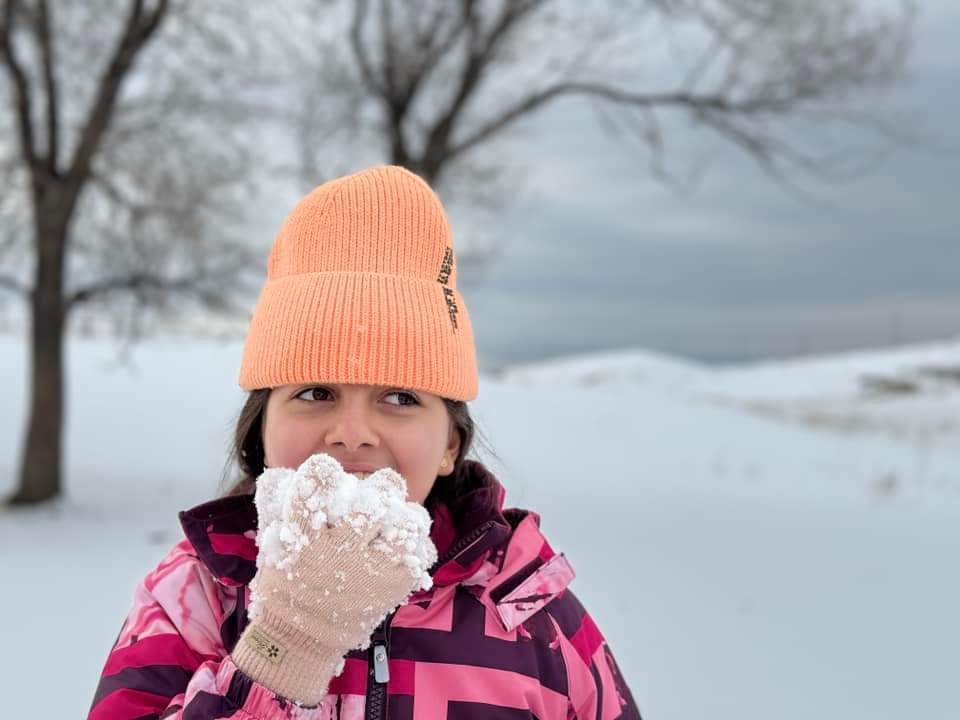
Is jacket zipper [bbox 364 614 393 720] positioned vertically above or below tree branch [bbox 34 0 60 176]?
below

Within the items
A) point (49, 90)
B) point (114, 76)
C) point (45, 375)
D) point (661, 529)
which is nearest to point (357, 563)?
point (661, 529)

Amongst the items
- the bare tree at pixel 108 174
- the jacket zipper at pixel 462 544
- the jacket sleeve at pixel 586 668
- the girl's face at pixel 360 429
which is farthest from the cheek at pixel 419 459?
the bare tree at pixel 108 174

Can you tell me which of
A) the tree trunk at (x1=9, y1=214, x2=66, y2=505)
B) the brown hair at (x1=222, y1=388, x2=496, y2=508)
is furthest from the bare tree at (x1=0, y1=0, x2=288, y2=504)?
the brown hair at (x1=222, y1=388, x2=496, y2=508)

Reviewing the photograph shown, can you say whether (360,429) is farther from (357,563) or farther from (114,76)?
(114,76)

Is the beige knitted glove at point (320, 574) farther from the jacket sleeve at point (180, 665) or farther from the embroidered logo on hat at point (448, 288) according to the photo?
the embroidered logo on hat at point (448, 288)

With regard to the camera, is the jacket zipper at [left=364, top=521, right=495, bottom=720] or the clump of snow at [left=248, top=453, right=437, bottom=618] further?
the jacket zipper at [left=364, top=521, right=495, bottom=720]

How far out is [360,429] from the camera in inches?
55.2

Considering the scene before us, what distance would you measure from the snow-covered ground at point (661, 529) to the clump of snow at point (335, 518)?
63cm

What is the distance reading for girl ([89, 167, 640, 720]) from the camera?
1.28m

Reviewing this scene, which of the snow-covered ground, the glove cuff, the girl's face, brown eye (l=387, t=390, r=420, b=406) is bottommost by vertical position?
the snow-covered ground

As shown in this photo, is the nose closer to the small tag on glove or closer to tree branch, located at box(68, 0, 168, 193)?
the small tag on glove

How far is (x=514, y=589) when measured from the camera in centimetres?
153

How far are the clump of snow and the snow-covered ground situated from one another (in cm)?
63

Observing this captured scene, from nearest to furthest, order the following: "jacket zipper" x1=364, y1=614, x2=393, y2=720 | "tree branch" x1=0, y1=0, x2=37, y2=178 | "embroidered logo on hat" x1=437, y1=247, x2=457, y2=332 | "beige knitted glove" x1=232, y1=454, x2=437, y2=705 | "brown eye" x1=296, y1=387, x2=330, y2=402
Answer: "beige knitted glove" x1=232, y1=454, x2=437, y2=705
"jacket zipper" x1=364, y1=614, x2=393, y2=720
"brown eye" x1=296, y1=387, x2=330, y2=402
"embroidered logo on hat" x1=437, y1=247, x2=457, y2=332
"tree branch" x1=0, y1=0, x2=37, y2=178
